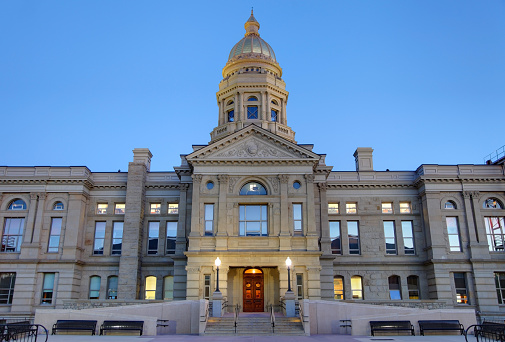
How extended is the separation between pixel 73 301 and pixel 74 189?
10400mm

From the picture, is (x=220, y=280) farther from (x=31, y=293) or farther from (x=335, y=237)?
(x=31, y=293)

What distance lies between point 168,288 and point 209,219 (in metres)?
9.12

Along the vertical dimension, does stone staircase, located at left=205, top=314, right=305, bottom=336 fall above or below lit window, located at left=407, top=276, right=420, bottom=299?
below

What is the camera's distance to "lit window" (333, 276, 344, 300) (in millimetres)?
40119

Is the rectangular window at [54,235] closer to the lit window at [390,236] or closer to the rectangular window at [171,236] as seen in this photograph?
the rectangular window at [171,236]

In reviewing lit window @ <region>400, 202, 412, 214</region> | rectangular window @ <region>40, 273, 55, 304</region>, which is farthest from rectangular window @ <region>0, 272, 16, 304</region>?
lit window @ <region>400, 202, 412, 214</region>

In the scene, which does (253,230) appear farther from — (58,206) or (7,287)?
(7,287)

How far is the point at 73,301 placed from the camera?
1419 inches

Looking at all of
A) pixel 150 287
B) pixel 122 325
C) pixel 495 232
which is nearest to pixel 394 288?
pixel 495 232

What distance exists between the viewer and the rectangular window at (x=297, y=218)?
118 ft

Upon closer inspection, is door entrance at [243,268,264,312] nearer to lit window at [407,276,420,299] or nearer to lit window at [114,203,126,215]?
lit window at [407,276,420,299]

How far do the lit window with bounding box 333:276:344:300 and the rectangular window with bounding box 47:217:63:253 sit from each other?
24.9 meters

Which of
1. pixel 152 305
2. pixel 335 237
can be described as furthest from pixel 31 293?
pixel 335 237

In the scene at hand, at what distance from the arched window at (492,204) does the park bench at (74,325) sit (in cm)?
3438
